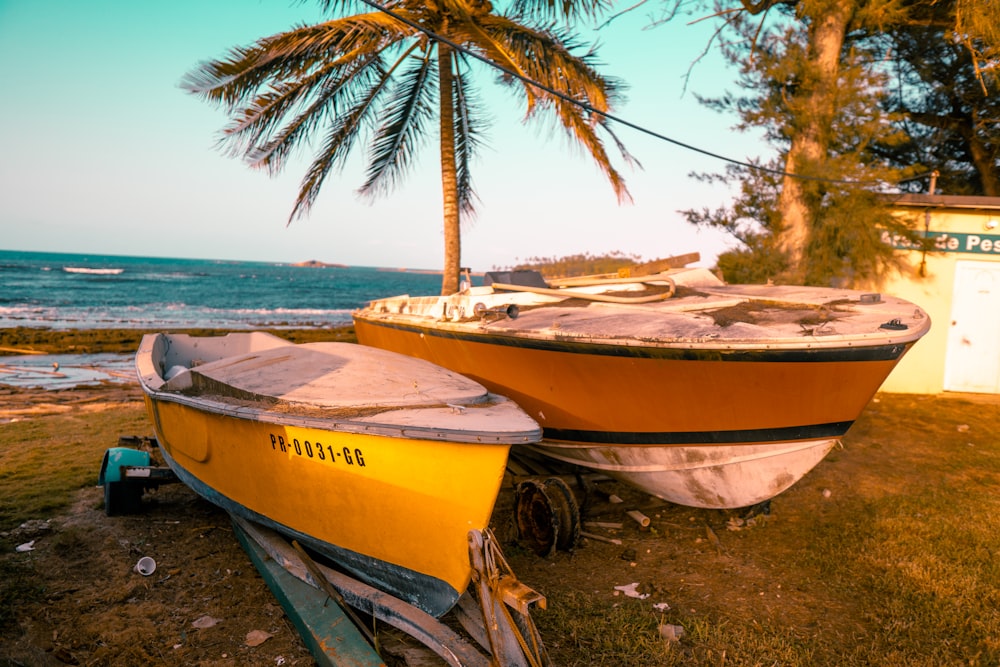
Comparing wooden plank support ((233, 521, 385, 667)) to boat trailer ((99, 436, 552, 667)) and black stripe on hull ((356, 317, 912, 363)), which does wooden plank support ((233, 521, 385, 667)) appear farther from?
black stripe on hull ((356, 317, 912, 363))

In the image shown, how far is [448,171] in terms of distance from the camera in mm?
10734

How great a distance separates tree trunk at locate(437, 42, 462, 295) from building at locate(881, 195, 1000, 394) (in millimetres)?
7288

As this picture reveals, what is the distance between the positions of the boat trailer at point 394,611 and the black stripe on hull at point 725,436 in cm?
191

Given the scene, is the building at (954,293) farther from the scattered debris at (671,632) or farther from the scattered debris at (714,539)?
the scattered debris at (671,632)

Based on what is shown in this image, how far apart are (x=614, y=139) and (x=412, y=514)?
816 centimetres

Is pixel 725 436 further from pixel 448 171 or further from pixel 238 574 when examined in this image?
pixel 448 171

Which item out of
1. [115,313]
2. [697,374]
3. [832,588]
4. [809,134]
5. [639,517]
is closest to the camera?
[832,588]

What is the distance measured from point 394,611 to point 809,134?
32.5ft

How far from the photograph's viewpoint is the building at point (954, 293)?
34.2ft

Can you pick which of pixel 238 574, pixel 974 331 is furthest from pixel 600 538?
pixel 974 331

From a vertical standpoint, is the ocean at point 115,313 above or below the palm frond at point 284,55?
below

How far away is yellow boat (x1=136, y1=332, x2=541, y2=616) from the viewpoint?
3529mm

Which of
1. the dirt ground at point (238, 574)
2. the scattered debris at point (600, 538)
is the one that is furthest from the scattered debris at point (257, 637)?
the scattered debris at point (600, 538)

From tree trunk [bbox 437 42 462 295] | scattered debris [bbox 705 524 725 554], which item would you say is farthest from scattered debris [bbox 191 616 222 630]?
tree trunk [bbox 437 42 462 295]
